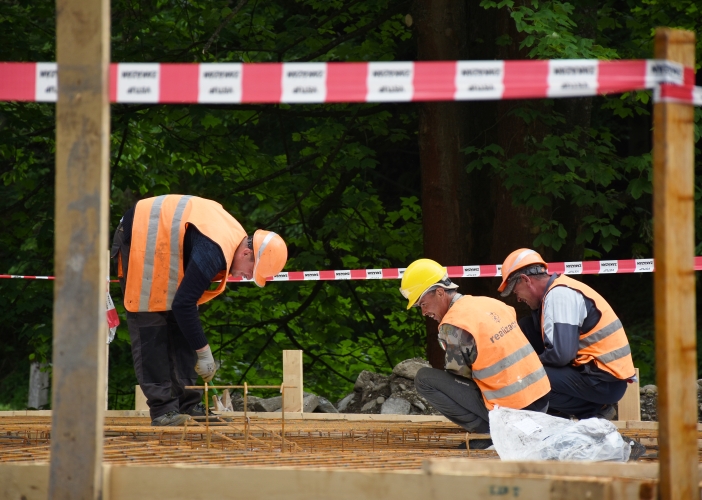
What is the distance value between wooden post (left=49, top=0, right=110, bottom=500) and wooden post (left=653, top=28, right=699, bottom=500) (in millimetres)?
1946

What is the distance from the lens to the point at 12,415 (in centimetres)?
802

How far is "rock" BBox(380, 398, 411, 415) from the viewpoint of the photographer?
884cm

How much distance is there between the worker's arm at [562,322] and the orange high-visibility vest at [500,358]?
40cm

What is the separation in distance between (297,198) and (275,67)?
8826mm

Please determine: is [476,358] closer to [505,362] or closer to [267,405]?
[505,362]

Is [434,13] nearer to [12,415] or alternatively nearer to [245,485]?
[12,415]

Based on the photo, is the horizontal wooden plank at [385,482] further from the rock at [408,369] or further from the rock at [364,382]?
the rock at [364,382]

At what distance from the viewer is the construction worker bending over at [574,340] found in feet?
19.3

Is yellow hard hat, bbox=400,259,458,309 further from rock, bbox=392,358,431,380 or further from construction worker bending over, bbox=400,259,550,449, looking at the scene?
rock, bbox=392,358,431,380

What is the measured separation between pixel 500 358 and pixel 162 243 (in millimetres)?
2232

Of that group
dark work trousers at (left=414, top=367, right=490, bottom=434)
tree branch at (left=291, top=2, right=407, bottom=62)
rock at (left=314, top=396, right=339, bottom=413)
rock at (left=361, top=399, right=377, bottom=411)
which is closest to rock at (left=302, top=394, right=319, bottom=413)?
rock at (left=314, top=396, right=339, bottom=413)

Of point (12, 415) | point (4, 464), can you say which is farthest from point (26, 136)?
point (4, 464)

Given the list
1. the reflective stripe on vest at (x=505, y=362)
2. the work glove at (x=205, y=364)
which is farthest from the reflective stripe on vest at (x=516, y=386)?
the work glove at (x=205, y=364)

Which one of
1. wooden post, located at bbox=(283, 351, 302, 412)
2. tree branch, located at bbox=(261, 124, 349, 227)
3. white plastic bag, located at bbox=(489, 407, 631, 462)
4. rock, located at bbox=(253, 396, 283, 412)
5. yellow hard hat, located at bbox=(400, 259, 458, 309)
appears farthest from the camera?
tree branch, located at bbox=(261, 124, 349, 227)
